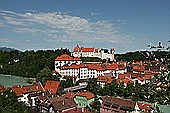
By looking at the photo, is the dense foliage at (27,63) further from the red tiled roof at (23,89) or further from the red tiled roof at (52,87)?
the red tiled roof at (23,89)

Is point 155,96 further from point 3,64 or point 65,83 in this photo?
point 3,64

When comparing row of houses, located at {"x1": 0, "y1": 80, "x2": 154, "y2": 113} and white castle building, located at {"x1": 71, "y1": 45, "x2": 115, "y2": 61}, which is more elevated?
white castle building, located at {"x1": 71, "y1": 45, "x2": 115, "y2": 61}

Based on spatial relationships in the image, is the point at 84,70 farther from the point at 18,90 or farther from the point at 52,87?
the point at 18,90

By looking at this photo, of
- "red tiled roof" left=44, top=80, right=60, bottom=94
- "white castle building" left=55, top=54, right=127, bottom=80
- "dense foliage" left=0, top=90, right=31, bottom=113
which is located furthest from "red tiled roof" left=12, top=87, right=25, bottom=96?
"white castle building" left=55, top=54, right=127, bottom=80

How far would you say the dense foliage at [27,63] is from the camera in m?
21.5

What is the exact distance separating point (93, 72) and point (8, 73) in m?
9.81

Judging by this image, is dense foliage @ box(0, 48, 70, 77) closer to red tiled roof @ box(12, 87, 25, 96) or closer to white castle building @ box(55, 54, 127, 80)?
white castle building @ box(55, 54, 127, 80)

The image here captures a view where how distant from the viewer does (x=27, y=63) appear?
929 inches

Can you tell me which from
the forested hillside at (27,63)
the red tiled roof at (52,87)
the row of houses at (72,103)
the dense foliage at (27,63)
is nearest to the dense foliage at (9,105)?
the row of houses at (72,103)

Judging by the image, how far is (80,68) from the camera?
707 inches

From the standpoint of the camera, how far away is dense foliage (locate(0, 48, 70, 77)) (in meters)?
21.5

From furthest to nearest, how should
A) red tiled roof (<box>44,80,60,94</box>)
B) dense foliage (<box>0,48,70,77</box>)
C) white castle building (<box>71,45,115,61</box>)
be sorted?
white castle building (<box>71,45,115,61</box>) < dense foliage (<box>0,48,70,77</box>) < red tiled roof (<box>44,80,60,94</box>)

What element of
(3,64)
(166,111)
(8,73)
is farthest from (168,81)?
(3,64)

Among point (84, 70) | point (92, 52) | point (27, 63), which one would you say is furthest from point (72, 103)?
point (92, 52)
